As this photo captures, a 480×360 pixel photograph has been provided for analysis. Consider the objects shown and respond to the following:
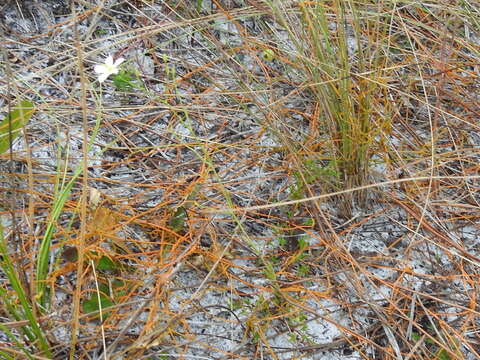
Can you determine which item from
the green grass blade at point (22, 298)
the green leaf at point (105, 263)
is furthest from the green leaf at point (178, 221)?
the green grass blade at point (22, 298)

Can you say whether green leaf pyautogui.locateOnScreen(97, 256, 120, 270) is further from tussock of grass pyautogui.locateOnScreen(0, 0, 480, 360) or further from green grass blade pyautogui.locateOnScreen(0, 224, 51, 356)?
green grass blade pyautogui.locateOnScreen(0, 224, 51, 356)

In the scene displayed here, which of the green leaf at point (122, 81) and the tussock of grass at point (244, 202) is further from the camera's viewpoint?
the green leaf at point (122, 81)

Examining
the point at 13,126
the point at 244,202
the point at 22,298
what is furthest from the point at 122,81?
the point at 22,298

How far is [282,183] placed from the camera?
1.51 m

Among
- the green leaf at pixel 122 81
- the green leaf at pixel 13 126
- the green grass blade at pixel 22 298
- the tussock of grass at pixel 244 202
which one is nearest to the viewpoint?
the green grass blade at pixel 22 298

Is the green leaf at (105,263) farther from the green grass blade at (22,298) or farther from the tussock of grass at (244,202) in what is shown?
the green grass blade at (22,298)

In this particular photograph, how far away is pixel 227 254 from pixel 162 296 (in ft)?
0.63

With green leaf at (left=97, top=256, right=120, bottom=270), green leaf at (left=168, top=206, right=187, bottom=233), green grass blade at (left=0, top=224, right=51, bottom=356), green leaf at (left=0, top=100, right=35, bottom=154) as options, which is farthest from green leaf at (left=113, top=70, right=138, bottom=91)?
green grass blade at (left=0, top=224, right=51, bottom=356)

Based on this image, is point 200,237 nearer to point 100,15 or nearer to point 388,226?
point 388,226

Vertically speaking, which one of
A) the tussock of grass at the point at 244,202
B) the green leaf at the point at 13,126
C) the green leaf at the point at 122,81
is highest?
the green leaf at the point at 13,126

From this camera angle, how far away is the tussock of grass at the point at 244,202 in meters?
1.20

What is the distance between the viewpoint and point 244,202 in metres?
1.46

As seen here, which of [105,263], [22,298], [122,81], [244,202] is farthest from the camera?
[122,81]

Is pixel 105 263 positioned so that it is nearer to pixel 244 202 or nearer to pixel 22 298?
pixel 22 298
